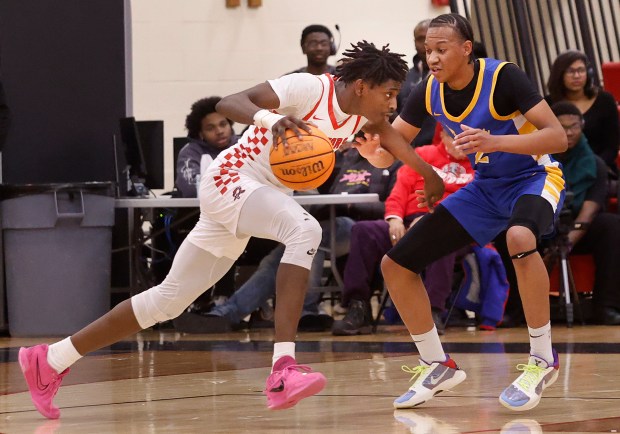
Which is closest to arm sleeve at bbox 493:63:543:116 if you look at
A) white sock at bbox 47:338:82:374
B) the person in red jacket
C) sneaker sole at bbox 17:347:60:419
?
white sock at bbox 47:338:82:374

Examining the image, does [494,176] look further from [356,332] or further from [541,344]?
[356,332]

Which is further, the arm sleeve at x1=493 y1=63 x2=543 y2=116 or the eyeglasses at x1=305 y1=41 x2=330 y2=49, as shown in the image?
the eyeglasses at x1=305 y1=41 x2=330 y2=49

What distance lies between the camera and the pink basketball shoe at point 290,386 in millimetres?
4047

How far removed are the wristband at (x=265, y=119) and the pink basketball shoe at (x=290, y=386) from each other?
2.85ft

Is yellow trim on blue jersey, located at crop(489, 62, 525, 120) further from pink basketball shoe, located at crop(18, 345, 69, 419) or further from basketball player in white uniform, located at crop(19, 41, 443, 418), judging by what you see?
pink basketball shoe, located at crop(18, 345, 69, 419)

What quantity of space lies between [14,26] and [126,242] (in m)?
1.87

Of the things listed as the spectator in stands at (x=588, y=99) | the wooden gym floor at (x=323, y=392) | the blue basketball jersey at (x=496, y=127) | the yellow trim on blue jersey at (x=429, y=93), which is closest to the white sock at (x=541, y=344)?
the wooden gym floor at (x=323, y=392)

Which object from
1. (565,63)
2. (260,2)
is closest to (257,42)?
(260,2)

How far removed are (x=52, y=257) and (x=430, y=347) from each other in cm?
440

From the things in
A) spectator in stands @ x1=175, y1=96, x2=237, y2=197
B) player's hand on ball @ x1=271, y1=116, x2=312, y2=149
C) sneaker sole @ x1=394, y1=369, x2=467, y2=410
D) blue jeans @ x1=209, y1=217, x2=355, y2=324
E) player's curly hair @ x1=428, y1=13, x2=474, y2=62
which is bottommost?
sneaker sole @ x1=394, y1=369, x2=467, y2=410

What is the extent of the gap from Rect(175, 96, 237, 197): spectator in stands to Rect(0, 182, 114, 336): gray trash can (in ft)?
1.79

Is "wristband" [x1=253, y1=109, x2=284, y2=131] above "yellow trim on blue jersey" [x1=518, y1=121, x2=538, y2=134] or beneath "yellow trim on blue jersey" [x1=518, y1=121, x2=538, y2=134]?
above

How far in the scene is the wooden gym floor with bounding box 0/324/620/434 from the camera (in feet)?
13.2

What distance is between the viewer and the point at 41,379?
4453 mm
